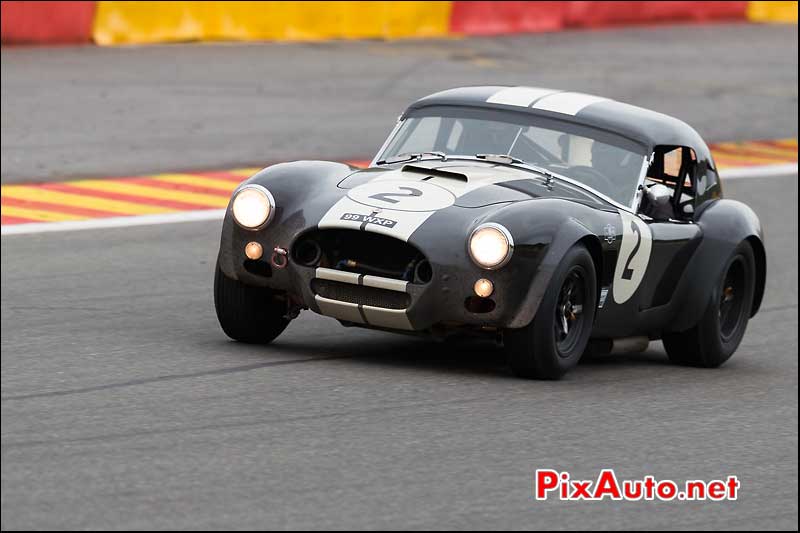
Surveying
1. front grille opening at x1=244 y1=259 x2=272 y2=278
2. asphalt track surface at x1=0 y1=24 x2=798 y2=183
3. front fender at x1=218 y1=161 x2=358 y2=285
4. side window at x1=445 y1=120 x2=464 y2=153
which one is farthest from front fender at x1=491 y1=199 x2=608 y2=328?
asphalt track surface at x1=0 y1=24 x2=798 y2=183

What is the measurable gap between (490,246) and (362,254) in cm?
60

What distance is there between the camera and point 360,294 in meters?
7.04

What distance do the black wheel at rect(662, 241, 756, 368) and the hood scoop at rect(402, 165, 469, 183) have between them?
5.36 ft

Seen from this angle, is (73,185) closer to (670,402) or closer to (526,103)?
(526,103)

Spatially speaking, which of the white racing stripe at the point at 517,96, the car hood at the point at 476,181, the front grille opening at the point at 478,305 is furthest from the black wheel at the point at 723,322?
the front grille opening at the point at 478,305

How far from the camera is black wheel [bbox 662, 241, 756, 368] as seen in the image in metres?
8.38

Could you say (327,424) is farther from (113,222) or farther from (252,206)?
(113,222)

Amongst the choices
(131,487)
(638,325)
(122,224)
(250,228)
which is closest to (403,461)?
(131,487)

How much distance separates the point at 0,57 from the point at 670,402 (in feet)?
35.6

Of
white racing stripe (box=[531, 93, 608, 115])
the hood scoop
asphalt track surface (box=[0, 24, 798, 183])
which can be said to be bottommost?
the hood scoop

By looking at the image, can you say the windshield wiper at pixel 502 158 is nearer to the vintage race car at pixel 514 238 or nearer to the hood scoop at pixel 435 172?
the vintage race car at pixel 514 238

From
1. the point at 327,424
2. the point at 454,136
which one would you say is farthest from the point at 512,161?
the point at 327,424

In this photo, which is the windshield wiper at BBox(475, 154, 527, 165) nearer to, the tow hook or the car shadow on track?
the car shadow on track

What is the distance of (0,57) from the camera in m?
16.4
